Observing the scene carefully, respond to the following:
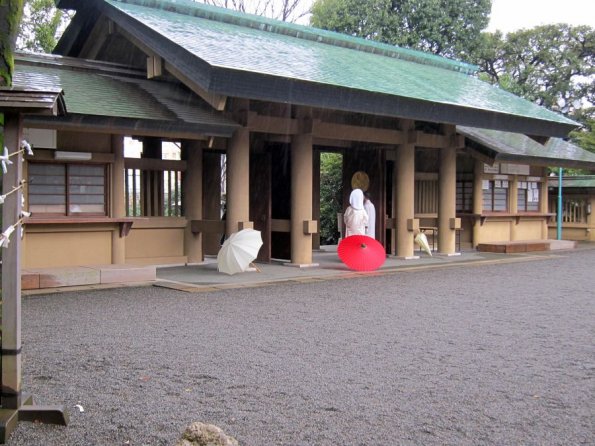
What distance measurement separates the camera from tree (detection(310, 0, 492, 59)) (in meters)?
27.5

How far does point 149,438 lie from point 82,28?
39.1 ft

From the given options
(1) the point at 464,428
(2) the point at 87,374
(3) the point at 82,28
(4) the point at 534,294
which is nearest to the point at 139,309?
(2) the point at 87,374

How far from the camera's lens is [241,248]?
11414mm

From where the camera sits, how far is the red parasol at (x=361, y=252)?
1243 cm

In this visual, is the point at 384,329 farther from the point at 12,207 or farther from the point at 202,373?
the point at 12,207

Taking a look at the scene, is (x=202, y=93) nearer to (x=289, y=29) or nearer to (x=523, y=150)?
(x=289, y=29)

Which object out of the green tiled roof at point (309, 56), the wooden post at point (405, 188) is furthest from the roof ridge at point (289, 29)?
the wooden post at point (405, 188)

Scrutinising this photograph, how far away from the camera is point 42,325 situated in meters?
7.21

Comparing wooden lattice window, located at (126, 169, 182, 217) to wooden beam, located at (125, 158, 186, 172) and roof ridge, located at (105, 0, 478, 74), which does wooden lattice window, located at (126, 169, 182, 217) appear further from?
roof ridge, located at (105, 0, 478, 74)

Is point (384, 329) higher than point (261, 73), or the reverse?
point (261, 73)

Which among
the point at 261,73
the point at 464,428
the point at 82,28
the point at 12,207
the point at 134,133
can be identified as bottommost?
the point at 464,428

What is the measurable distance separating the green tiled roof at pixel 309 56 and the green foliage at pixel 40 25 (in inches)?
282

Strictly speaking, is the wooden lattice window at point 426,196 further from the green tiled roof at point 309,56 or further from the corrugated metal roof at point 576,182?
the corrugated metal roof at point 576,182

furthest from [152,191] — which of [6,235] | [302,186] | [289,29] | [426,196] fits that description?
[6,235]
